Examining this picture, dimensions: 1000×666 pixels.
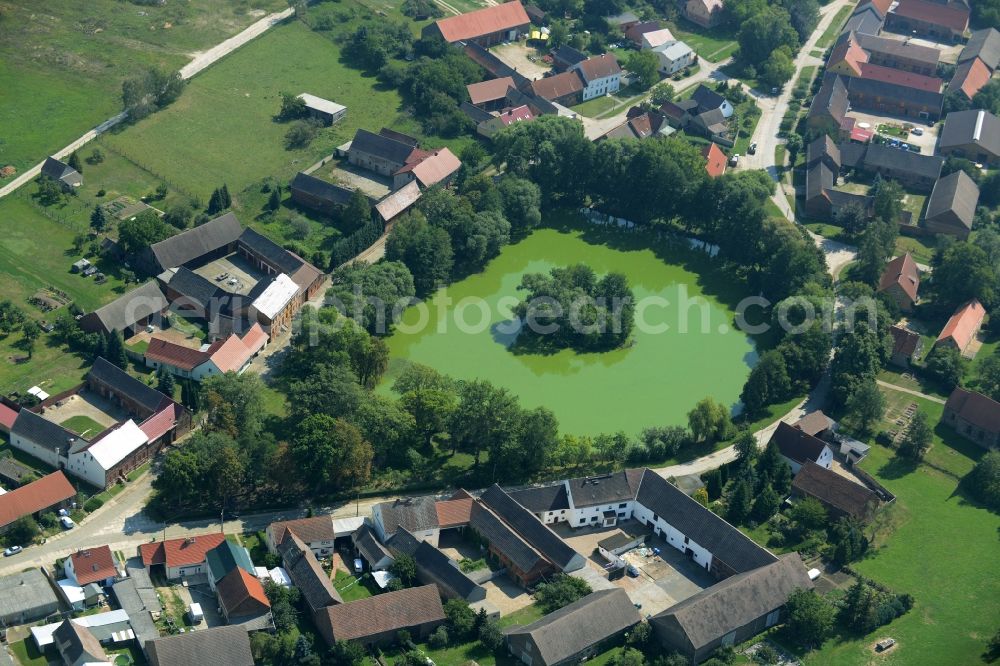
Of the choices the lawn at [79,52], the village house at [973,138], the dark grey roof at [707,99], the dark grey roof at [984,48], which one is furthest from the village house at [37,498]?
the dark grey roof at [984,48]

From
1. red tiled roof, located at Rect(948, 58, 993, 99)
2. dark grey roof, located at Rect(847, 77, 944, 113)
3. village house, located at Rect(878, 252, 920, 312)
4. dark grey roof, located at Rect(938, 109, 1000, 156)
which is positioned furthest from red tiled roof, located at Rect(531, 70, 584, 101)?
red tiled roof, located at Rect(948, 58, 993, 99)

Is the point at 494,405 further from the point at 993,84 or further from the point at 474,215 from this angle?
the point at 993,84

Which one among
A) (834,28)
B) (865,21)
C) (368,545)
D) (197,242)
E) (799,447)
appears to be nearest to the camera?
(368,545)

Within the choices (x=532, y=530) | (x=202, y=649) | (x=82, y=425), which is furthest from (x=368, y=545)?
(x=82, y=425)

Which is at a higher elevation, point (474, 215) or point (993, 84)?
point (993, 84)

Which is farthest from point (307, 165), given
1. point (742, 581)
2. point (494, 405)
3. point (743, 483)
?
point (742, 581)

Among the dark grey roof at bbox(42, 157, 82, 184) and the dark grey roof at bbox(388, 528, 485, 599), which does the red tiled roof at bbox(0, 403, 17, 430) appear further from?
the dark grey roof at bbox(42, 157, 82, 184)

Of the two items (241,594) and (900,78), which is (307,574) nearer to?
(241,594)
